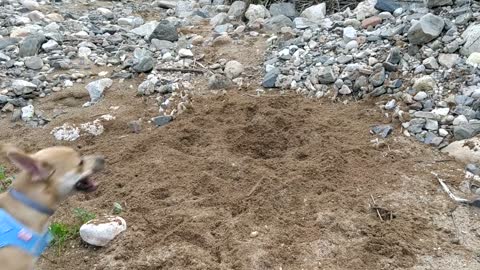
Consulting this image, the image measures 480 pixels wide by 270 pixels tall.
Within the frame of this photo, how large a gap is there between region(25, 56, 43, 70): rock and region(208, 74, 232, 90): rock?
2071 millimetres

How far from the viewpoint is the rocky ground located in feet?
14.4

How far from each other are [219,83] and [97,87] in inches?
49.8

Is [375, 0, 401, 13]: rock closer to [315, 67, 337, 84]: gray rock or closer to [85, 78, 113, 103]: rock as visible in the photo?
[315, 67, 337, 84]: gray rock

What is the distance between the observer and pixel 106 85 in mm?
6824

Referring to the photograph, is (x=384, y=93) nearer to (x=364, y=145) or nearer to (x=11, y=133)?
(x=364, y=145)

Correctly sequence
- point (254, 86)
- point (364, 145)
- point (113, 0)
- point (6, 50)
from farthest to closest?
point (113, 0)
point (6, 50)
point (254, 86)
point (364, 145)

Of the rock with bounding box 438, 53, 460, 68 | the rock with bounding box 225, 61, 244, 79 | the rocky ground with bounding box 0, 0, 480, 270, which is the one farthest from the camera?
the rock with bounding box 225, 61, 244, 79

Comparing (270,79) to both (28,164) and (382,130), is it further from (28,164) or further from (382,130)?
(28,164)

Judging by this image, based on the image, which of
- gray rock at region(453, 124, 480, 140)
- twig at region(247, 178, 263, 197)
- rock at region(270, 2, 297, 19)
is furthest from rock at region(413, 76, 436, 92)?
rock at region(270, 2, 297, 19)

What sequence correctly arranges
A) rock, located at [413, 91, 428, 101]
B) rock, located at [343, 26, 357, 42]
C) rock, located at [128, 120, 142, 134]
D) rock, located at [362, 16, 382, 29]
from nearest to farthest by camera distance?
rock, located at [413, 91, 428, 101] → rock, located at [128, 120, 142, 134] → rock, located at [343, 26, 357, 42] → rock, located at [362, 16, 382, 29]

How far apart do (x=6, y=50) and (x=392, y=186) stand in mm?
5001

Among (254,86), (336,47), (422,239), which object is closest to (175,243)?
(422,239)

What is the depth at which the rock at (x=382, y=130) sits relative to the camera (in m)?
5.49

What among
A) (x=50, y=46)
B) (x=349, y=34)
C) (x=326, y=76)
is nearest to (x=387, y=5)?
(x=349, y=34)
